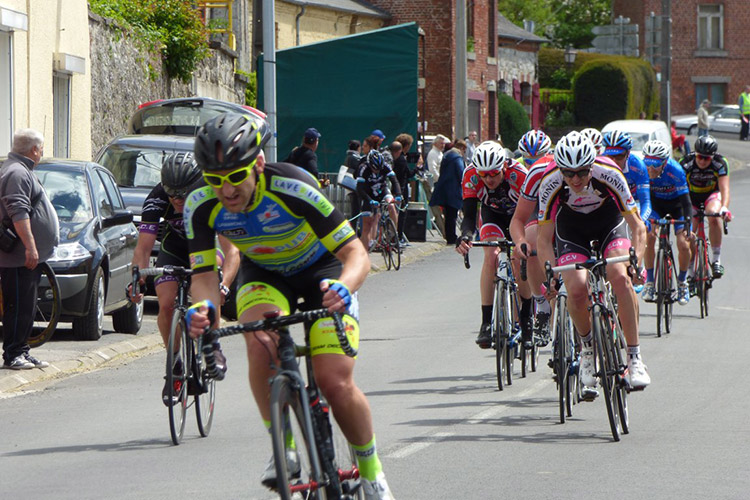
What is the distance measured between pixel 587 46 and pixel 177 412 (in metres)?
79.6

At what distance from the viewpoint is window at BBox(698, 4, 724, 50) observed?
73750mm

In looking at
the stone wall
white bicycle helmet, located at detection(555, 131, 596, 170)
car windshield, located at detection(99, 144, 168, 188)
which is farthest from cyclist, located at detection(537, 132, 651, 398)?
the stone wall

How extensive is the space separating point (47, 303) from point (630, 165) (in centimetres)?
566

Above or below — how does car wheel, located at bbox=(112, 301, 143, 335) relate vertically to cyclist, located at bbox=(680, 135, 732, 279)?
below

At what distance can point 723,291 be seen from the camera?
19281 mm

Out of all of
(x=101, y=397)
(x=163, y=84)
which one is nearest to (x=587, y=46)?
(x=163, y=84)

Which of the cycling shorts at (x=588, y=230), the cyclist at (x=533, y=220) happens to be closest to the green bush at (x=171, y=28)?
the cyclist at (x=533, y=220)

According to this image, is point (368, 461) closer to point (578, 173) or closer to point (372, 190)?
point (578, 173)

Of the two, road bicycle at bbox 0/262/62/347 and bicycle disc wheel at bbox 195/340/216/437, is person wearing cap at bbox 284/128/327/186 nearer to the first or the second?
road bicycle at bbox 0/262/62/347

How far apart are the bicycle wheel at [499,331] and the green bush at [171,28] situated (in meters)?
16.0

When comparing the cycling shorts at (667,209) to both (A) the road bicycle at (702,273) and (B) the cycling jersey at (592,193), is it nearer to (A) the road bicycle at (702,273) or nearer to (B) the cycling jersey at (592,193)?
(A) the road bicycle at (702,273)

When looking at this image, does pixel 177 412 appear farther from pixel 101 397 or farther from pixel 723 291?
pixel 723 291

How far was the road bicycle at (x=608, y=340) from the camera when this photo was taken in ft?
28.4

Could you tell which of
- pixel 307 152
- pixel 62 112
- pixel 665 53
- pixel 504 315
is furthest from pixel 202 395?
pixel 665 53
